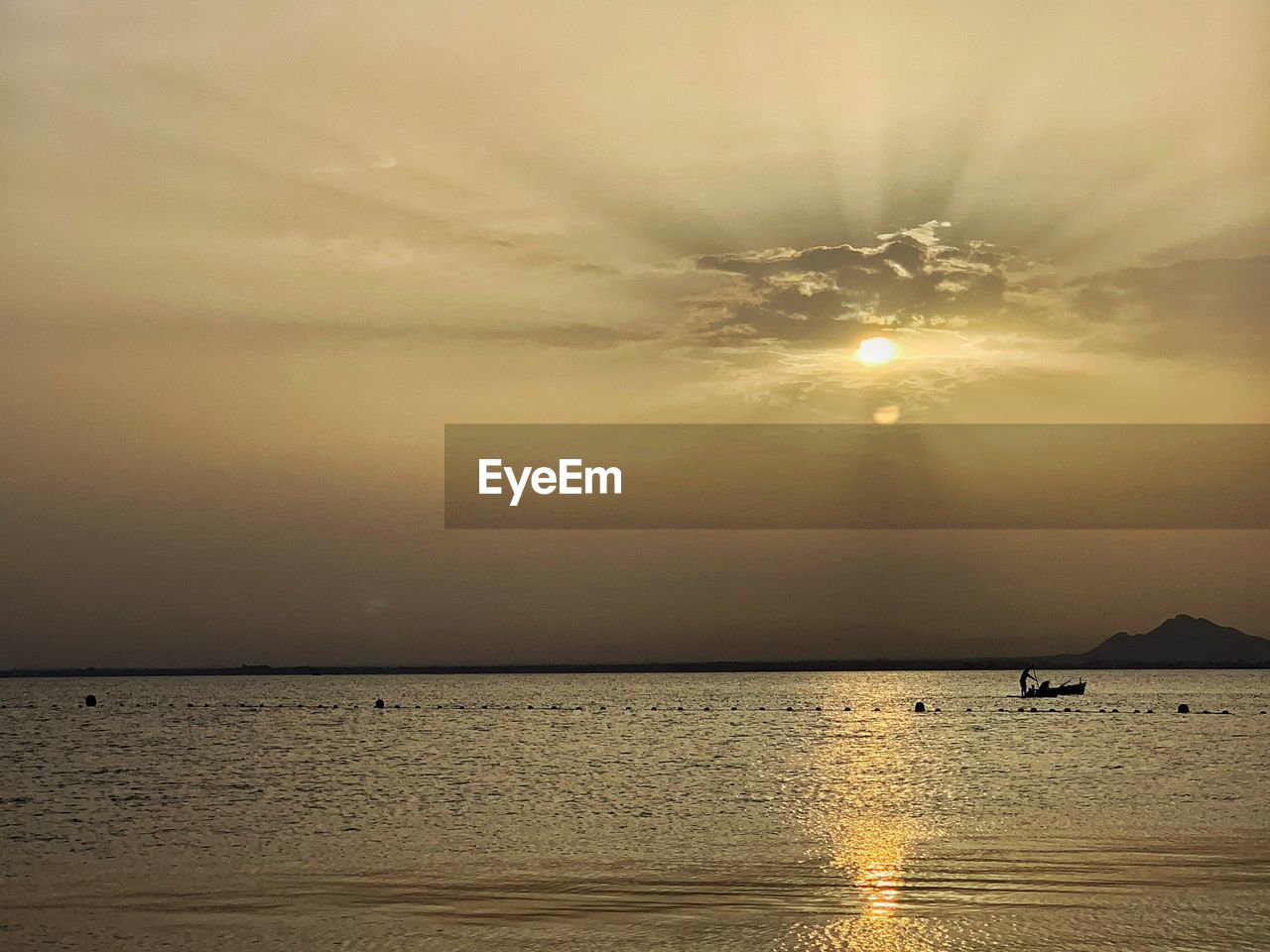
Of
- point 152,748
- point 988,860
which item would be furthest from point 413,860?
point 152,748

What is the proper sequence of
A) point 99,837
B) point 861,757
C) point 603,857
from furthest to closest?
point 861,757 < point 99,837 < point 603,857

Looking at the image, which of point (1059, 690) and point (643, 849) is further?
point (1059, 690)

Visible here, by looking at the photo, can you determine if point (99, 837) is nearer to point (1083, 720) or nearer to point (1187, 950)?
point (1187, 950)

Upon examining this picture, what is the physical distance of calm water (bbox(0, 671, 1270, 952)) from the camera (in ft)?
94.7

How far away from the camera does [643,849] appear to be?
42.0 m

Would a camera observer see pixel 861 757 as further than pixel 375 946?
Yes

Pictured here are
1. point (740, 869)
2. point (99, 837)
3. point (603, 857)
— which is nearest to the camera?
point (740, 869)

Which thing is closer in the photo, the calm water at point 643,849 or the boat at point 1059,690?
the calm water at point 643,849

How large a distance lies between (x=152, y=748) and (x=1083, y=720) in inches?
3398

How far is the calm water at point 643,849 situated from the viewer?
2888cm

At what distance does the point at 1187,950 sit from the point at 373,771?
5612 centimetres

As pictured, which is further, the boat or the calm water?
the boat

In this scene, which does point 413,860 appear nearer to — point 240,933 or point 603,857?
point 603,857

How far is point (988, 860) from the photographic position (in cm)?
3788
